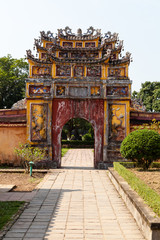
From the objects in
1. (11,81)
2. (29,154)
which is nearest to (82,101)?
(29,154)

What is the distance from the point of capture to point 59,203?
6660 millimetres

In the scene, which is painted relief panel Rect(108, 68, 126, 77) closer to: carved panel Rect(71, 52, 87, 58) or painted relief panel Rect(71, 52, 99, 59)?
painted relief panel Rect(71, 52, 99, 59)

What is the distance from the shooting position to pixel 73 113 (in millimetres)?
13203

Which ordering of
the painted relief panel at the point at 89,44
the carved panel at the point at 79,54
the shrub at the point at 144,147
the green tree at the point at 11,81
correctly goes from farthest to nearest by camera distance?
the green tree at the point at 11,81 < the painted relief panel at the point at 89,44 < the carved panel at the point at 79,54 < the shrub at the point at 144,147

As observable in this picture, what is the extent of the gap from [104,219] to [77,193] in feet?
7.80

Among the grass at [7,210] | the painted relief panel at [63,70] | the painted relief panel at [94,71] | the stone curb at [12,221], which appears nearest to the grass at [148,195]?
the stone curb at [12,221]

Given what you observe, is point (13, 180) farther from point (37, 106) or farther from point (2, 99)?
point (2, 99)

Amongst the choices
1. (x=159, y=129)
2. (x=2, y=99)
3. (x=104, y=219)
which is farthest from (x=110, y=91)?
(x=2, y=99)

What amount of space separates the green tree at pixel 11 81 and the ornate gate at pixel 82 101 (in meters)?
21.8

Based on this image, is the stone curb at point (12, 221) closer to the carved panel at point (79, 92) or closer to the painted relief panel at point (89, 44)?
the carved panel at point (79, 92)

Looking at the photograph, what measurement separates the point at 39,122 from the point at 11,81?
2272cm

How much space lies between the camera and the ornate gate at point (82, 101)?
12.9 meters

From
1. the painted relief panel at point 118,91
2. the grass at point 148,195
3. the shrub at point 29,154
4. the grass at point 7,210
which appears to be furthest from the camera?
the painted relief panel at point 118,91

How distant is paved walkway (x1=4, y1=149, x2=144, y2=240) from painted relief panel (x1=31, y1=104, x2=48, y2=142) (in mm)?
4475
